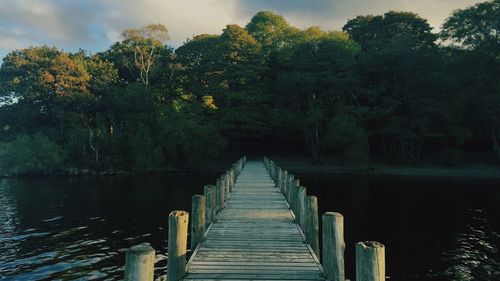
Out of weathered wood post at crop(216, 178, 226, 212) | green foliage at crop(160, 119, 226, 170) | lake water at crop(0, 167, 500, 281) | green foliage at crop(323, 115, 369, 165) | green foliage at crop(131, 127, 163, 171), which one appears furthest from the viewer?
green foliage at crop(160, 119, 226, 170)

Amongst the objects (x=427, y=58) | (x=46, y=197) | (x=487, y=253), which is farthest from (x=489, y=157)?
(x=46, y=197)

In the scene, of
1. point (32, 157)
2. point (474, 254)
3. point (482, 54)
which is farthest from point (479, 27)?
point (32, 157)

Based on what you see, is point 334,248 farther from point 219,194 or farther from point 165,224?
point 165,224

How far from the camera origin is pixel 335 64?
4731 centimetres

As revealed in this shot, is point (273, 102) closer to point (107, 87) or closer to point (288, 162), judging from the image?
point (288, 162)

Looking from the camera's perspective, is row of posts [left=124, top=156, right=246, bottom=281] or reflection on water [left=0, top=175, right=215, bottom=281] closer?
row of posts [left=124, top=156, right=246, bottom=281]

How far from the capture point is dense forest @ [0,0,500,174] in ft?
141

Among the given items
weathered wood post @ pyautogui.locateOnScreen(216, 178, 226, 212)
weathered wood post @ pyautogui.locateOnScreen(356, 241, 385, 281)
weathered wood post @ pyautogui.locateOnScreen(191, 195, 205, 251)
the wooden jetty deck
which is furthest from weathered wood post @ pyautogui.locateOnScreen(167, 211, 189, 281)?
weathered wood post @ pyautogui.locateOnScreen(216, 178, 226, 212)

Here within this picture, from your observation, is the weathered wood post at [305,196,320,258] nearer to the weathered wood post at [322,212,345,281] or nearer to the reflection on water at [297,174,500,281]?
the weathered wood post at [322,212,345,281]

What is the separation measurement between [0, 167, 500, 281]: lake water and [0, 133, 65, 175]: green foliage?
659 cm

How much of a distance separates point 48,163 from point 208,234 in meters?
36.8

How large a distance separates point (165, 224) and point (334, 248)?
12.6 meters

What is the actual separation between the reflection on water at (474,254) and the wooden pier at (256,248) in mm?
5752

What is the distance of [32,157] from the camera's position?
131 ft
